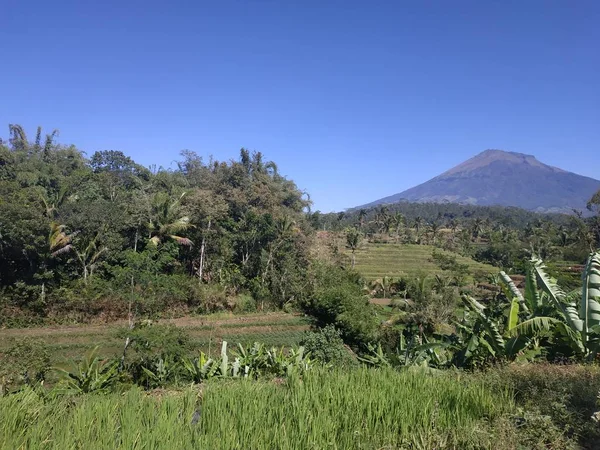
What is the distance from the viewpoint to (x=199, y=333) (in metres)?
19.0

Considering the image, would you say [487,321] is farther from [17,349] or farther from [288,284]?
[288,284]

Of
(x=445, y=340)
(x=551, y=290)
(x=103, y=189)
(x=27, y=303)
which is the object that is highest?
(x=103, y=189)

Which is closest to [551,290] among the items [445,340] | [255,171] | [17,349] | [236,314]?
[445,340]

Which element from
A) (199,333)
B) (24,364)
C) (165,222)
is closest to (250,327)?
(199,333)

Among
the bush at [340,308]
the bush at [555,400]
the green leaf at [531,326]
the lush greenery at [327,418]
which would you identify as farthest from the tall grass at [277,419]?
the bush at [340,308]

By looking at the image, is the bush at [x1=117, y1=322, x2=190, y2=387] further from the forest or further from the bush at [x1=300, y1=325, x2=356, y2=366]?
the bush at [x1=300, y1=325, x2=356, y2=366]

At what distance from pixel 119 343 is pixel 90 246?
6.02 meters

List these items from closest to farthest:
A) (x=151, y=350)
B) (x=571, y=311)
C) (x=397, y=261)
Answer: (x=571, y=311) < (x=151, y=350) < (x=397, y=261)

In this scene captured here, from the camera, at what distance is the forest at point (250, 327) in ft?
10.1

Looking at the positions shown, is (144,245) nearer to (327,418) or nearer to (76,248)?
(76,248)

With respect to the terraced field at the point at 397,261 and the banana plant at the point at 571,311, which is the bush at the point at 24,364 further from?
the terraced field at the point at 397,261

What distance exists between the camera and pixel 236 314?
22.7 meters

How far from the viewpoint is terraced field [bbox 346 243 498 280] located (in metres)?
42.6

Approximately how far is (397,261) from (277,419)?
46.8 meters
